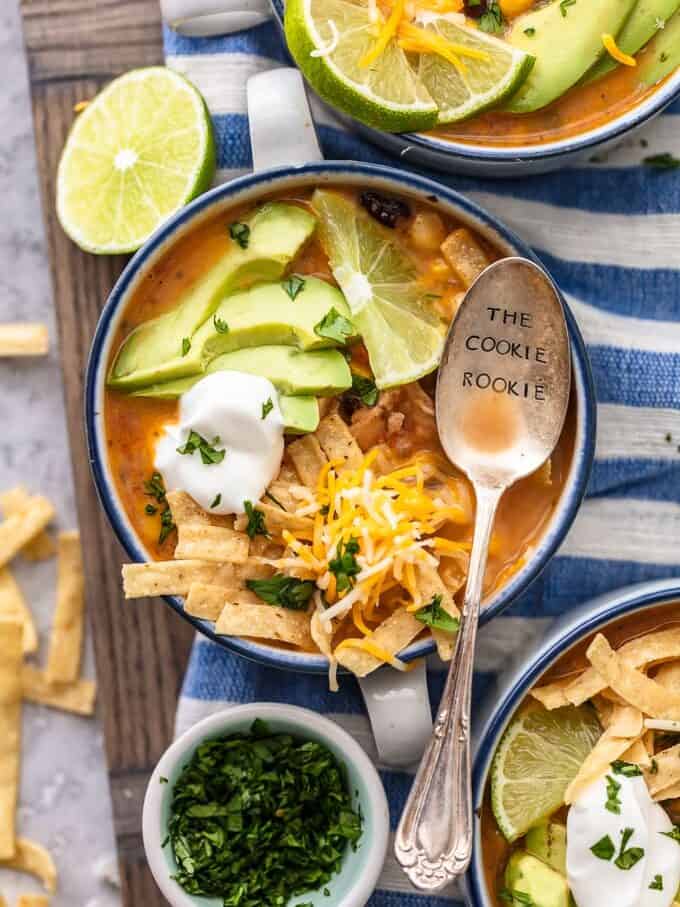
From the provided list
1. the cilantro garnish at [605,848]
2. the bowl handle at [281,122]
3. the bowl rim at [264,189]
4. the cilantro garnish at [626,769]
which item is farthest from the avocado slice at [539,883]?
the bowl handle at [281,122]

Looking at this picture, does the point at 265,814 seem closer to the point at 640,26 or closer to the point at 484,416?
the point at 484,416

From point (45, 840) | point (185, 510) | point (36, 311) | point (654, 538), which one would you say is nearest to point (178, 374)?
point (185, 510)

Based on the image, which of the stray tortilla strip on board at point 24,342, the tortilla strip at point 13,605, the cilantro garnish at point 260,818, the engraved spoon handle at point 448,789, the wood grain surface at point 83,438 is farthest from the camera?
the tortilla strip at point 13,605

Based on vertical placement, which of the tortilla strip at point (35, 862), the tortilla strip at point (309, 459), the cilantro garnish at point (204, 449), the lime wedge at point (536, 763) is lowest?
the tortilla strip at point (35, 862)

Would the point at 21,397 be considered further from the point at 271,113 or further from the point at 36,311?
the point at 271,113

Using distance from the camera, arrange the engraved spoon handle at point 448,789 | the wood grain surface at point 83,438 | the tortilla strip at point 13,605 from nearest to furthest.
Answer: the engraved spoon handle at point 448,789
the wood grain surface at point 83,438
the tortilla strip at point 13,605

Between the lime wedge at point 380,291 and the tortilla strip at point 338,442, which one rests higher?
the lime wedge at point 380,291

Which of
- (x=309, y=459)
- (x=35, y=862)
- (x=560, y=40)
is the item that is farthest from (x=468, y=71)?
(x=35, y=862)

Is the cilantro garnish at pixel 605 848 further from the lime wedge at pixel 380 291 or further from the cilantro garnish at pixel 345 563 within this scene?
the lime wedge at pixel 380 291
